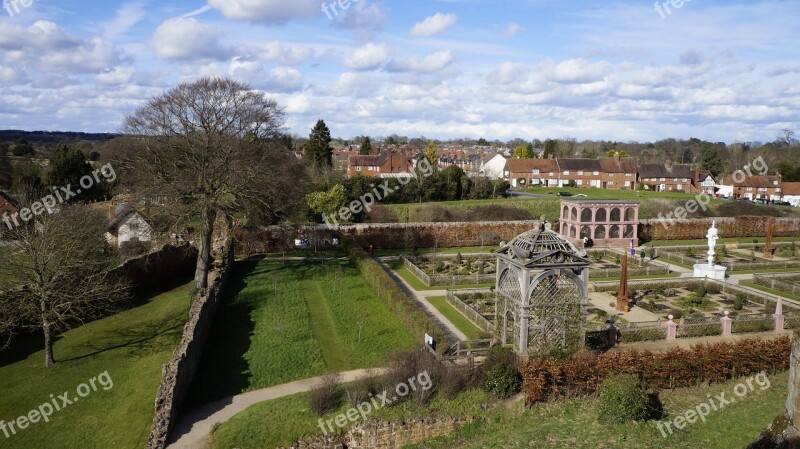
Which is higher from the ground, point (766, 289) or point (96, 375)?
point (766, 289)

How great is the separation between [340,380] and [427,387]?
298 centimetres

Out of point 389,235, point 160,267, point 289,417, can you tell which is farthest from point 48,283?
point 389,235

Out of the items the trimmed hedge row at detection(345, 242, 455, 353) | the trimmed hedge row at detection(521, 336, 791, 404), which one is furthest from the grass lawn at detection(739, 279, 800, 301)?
the trimmed hedge row at detection(345, 242, 455, 353)

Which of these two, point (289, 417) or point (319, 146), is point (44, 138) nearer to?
point (319, 146)

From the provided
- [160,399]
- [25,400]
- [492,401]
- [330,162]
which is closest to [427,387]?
[492,401]

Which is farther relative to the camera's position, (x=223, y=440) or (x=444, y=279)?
(x=444, y=279)

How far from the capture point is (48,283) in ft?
64.4

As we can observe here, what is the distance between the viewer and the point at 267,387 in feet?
54.1

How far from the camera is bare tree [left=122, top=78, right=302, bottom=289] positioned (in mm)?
25344

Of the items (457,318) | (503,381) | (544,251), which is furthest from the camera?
(457,318)

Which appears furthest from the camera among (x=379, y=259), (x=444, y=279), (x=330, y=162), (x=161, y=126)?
(x=330, y=162)

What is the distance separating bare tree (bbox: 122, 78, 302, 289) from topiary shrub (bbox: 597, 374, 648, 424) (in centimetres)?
1817

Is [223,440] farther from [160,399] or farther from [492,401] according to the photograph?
[492,401]

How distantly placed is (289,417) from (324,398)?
1.00 m
